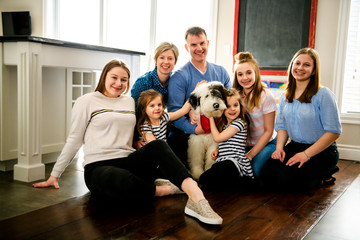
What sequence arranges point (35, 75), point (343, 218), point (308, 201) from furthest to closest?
point (35, 75)
point (308, 201)
point (343, 218)

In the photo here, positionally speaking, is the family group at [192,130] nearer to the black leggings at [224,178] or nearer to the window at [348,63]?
the black leggings at [224,178]

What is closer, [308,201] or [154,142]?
[154,142]

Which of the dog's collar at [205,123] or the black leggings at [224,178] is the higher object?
the dog's collar at [205,123]

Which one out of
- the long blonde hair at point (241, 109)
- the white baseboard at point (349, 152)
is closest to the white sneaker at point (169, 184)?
the long blonde hair at point (241, 109)

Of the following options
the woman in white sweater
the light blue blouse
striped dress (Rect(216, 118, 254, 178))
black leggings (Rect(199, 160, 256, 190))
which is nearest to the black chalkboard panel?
the light blue blouse

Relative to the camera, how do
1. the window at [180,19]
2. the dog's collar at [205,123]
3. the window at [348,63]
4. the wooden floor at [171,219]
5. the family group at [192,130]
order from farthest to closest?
the window at [180,19], the window at [348,63], the dog's collar at [205,123], the family group at [192,130], the wooden floor at [171,219]

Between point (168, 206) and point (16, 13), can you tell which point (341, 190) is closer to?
point (168, 206)

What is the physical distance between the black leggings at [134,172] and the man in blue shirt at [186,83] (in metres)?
0.47

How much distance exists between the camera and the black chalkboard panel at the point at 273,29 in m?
3.49

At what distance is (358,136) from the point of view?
10.9 ft

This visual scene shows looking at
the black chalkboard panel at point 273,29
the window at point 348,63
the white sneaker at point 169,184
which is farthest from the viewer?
the black chalkboard panel at point 273,29

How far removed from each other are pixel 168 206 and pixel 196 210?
0.76ft

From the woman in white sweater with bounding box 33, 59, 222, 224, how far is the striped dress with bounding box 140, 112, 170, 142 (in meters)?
0.11

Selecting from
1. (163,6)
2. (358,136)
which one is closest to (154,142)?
(358,136)
